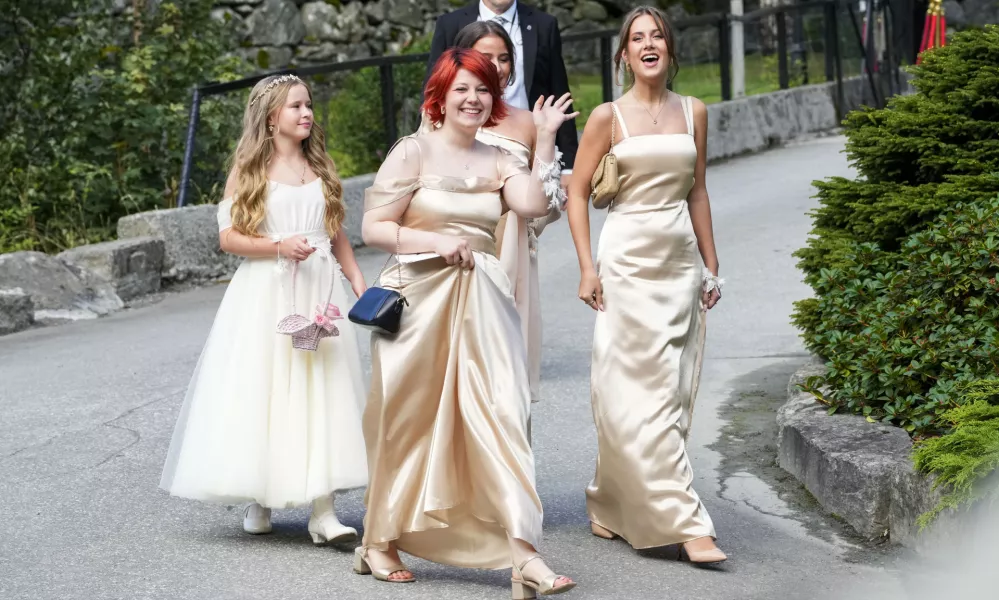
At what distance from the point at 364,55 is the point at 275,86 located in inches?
644

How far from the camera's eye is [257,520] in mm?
5707

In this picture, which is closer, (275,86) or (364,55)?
(275,86)

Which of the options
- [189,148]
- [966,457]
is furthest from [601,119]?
[189,148]

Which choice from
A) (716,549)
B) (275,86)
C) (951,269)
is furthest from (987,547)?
(275,86)

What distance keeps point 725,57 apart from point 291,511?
1275 cm

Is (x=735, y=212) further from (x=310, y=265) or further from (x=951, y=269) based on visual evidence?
(x=310, y=265)

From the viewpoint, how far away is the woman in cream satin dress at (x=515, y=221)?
615 centimetres

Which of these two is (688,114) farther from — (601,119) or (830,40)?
(830,40)

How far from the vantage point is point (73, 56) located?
1227cm

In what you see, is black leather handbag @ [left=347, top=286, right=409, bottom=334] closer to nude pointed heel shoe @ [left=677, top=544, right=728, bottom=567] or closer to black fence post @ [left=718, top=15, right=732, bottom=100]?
nude pointed heel shoe @ [left=677, top=544, right=728, bottom=567]

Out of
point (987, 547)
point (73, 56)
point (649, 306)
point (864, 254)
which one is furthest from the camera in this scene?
point (73, 56)

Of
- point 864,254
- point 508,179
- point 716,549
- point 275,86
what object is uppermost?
point 275,86

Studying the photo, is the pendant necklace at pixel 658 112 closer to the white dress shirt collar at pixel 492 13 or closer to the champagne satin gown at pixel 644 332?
the champagne satin gown at pixel 644 332

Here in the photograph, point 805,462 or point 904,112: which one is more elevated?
point 904,112
